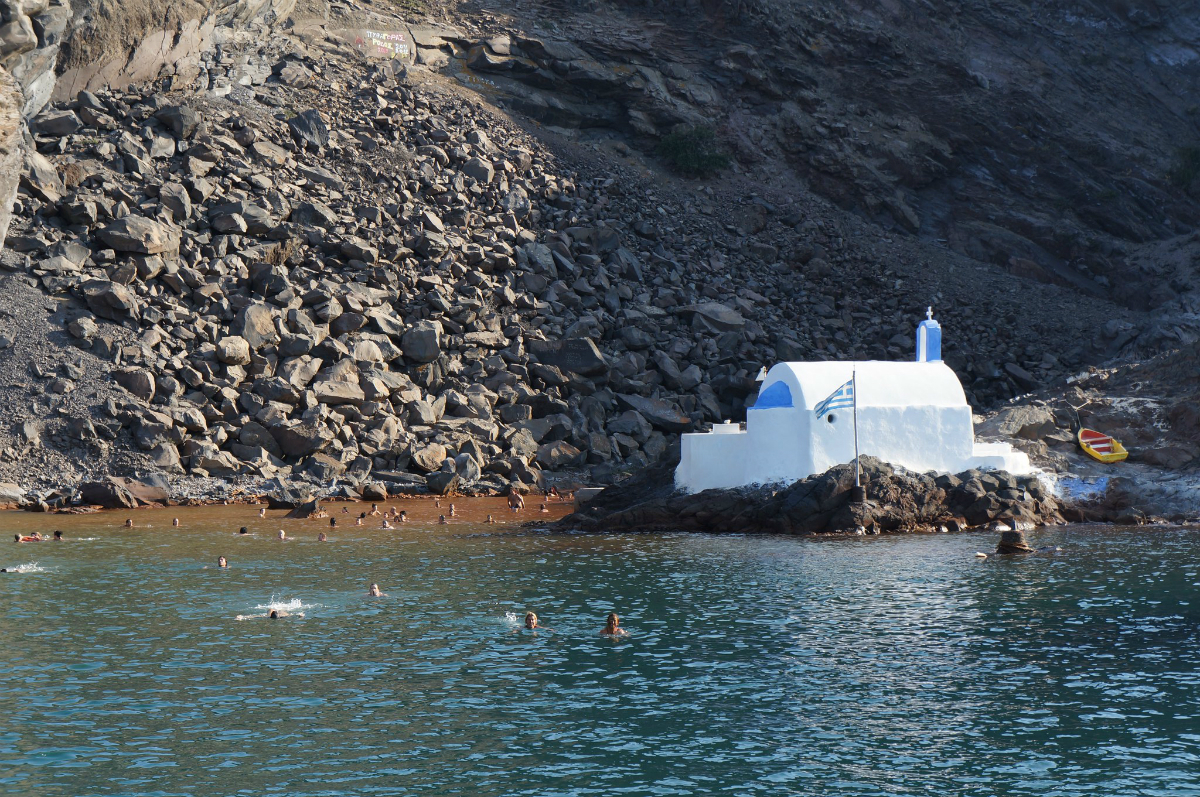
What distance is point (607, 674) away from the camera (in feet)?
52.4

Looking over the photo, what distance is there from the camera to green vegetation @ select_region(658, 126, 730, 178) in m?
59.1

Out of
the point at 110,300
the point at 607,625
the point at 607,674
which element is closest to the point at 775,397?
the point at 607,625

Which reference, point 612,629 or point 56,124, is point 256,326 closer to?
point 56,124

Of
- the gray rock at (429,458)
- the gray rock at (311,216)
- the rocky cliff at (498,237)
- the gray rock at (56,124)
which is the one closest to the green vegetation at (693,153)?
the rocky cliff at (498,237)

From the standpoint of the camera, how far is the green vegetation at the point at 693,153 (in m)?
59.1

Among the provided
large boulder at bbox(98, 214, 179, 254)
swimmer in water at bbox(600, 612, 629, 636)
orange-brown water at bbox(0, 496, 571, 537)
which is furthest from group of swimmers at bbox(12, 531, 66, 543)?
swimmer in water at bbox(600, 612, 629, 636)

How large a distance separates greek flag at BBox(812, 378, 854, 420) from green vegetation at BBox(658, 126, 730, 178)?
31622 mm

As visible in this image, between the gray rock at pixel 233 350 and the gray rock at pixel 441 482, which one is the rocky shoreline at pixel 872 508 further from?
the gray rock at pixel 233 350

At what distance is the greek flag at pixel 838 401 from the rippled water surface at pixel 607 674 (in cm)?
478

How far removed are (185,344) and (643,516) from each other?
18.4m

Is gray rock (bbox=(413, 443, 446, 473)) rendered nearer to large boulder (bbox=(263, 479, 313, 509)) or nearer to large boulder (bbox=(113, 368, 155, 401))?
large boulder (bbox=(263, 479, 313, 509))

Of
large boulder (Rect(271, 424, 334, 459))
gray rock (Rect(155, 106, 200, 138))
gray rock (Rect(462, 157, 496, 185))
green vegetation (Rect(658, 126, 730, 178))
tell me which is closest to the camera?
large boulder (Rect(271, 424, 334, 459))

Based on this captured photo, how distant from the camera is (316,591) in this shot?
22.0m

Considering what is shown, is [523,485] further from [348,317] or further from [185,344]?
[185,344]
